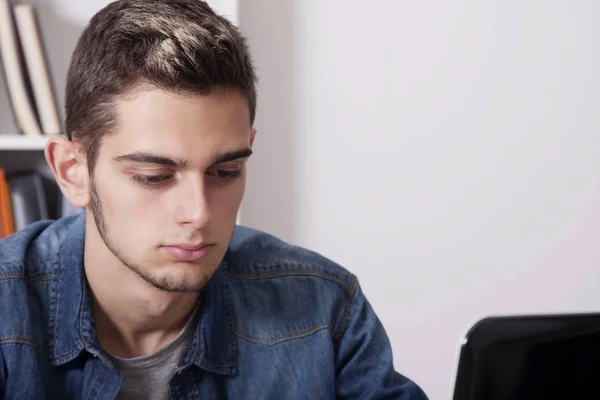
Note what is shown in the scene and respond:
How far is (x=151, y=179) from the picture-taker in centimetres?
101

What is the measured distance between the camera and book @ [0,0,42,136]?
1.52 m

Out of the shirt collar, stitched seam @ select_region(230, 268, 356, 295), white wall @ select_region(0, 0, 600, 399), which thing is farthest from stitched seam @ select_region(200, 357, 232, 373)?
white wall @ select_region(0, 0, 600, 399)

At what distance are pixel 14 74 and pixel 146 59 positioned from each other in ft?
2.13

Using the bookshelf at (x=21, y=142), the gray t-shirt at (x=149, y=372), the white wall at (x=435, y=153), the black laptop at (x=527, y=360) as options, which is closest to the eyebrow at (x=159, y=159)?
the gray t-shirt at (x=149, y=372)

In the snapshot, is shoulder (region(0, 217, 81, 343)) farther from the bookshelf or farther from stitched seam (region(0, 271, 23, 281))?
the bookshelf

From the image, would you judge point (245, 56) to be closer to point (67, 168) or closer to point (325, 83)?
point (67, 168)

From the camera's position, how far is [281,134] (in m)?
1.98

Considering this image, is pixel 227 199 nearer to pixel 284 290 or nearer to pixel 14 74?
pixel 284 290

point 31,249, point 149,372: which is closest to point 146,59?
point 31,249

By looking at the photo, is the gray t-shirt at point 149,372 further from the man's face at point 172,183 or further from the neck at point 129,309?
the man's face at point 172,183

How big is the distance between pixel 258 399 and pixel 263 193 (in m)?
0.90

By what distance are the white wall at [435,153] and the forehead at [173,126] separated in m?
0.94

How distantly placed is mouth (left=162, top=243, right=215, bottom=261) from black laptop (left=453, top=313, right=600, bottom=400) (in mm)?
493

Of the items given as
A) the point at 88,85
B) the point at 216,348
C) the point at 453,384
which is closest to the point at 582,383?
the point at 453,384
